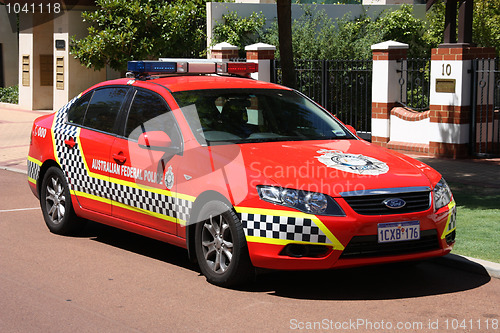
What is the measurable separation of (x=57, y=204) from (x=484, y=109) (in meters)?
9.30

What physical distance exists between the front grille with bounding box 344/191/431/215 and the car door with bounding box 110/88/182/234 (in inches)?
65.4

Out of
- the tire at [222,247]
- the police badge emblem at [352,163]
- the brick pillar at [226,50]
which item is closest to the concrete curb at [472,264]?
the police badge emblem at [352,163]

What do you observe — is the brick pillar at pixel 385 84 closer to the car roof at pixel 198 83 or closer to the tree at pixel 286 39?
the tree at pixel 286 39

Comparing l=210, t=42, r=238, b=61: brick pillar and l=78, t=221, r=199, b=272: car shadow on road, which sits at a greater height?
l=210, t=42, r=238, b=61: brick pillar

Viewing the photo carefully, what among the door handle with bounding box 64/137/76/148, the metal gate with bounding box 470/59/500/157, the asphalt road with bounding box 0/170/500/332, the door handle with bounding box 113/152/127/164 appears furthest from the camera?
the metal gate with bounding box 470/59/500/157

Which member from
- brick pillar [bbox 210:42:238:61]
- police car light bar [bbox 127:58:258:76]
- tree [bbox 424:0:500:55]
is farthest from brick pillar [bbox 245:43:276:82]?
police car light bar [bbox 127:58:258:76]

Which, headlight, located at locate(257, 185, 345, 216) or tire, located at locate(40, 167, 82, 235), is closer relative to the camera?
headlight, located at locate(257, 185, 345, 216)

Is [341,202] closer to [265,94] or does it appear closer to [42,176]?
[265,94]

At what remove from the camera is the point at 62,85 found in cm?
2722

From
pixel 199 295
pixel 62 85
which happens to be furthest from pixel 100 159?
pixel 62 85

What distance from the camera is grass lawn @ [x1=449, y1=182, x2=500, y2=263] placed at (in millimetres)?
7543

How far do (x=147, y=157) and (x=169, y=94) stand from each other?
0.64 meters

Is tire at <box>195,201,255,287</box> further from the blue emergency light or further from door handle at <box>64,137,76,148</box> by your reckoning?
door handle at <box>64,137,76,148</box>

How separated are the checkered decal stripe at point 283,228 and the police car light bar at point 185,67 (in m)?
2.43
